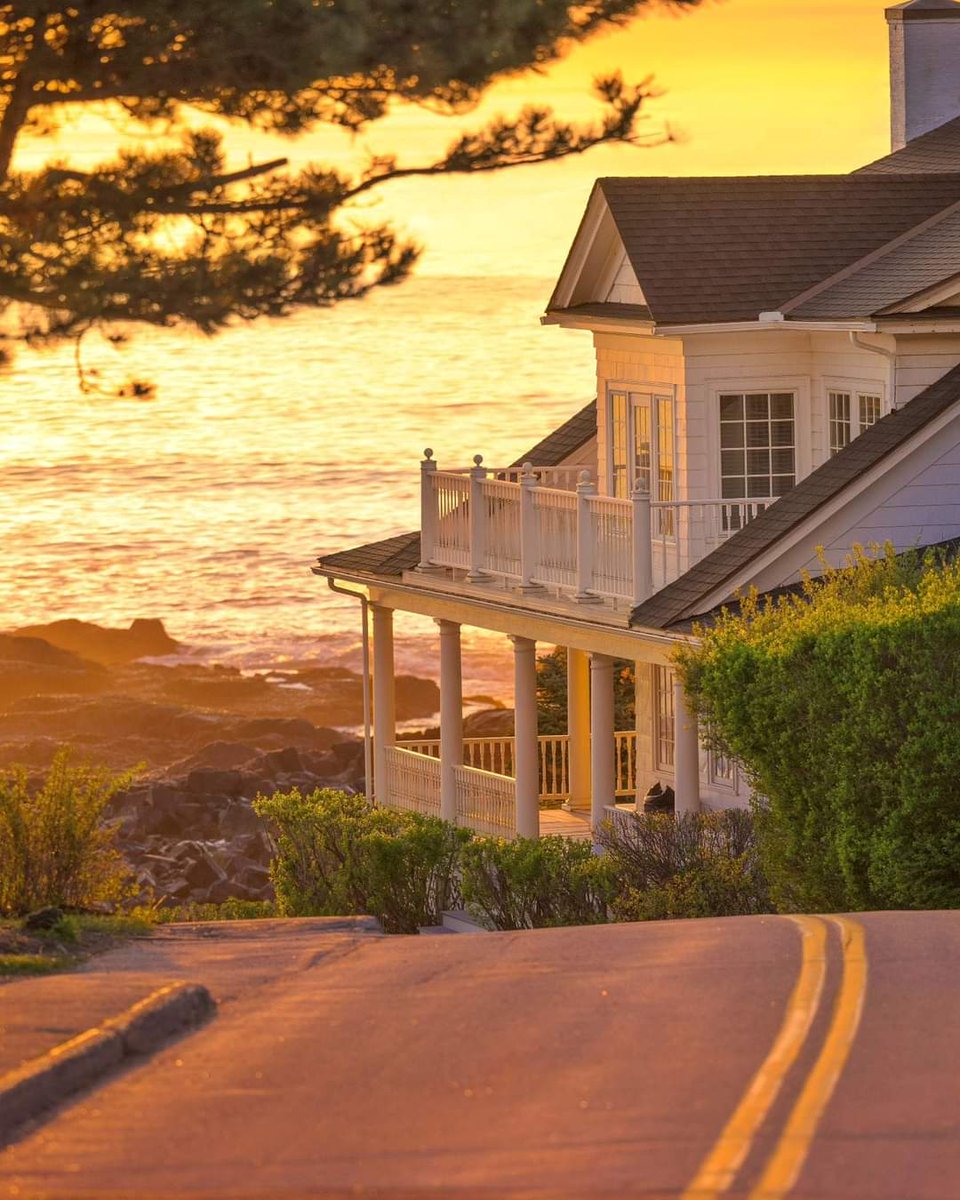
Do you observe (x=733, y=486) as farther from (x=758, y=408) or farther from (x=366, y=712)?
(x=366, y=712)

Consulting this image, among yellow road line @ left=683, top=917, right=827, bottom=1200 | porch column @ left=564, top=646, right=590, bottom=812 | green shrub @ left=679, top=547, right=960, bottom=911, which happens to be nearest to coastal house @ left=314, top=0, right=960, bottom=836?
porch column @ left=564, top=646, right=590, bottom=812

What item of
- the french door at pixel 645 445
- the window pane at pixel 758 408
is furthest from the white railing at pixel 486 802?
the window pane at pixel 758 408

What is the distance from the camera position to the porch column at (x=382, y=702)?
99.6ft

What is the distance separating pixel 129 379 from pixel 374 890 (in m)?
11.6

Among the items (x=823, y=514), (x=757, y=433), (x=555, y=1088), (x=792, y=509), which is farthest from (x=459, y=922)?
(x=555, y=1088)

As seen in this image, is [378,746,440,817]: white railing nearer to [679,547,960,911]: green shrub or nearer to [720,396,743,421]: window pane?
[720,396,743,421]: window pane

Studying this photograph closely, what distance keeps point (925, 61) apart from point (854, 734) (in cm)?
1749

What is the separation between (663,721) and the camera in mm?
27891

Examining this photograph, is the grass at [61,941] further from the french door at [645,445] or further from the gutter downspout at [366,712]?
the gutter downspout at [366,712]

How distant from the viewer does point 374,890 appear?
25.1 meters

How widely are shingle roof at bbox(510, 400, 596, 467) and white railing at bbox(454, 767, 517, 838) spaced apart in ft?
13.1

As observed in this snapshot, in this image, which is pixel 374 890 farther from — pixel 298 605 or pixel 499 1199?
pixel 298 605

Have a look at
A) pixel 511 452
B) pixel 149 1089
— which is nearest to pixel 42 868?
pixel 149 1089

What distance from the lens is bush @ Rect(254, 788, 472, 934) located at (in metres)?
24.9
